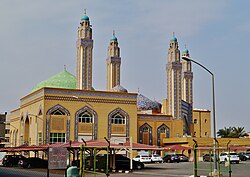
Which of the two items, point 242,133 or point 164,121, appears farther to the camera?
point 242,133

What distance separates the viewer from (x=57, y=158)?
16.2m

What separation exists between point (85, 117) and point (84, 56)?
30.4 ft

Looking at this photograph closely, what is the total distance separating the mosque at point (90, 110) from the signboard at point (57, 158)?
123 ft

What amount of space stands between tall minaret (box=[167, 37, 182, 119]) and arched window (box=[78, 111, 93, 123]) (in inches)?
594

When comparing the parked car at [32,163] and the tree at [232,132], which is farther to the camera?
the tree at [232,132]

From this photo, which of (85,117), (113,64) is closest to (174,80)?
(113,64)

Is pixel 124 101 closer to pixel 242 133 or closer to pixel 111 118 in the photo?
pixel 111 118

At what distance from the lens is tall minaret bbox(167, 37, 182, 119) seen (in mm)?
67988

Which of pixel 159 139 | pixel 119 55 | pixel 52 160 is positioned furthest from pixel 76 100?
pixel 52 160

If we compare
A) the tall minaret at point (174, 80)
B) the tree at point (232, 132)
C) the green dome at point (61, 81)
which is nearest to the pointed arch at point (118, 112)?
the green dome at point (61, 81)

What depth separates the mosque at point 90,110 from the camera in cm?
5509

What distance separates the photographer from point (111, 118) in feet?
192

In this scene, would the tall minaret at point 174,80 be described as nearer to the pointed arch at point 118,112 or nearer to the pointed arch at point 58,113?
the pointed arch at point 118,112

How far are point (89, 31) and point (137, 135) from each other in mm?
15544
